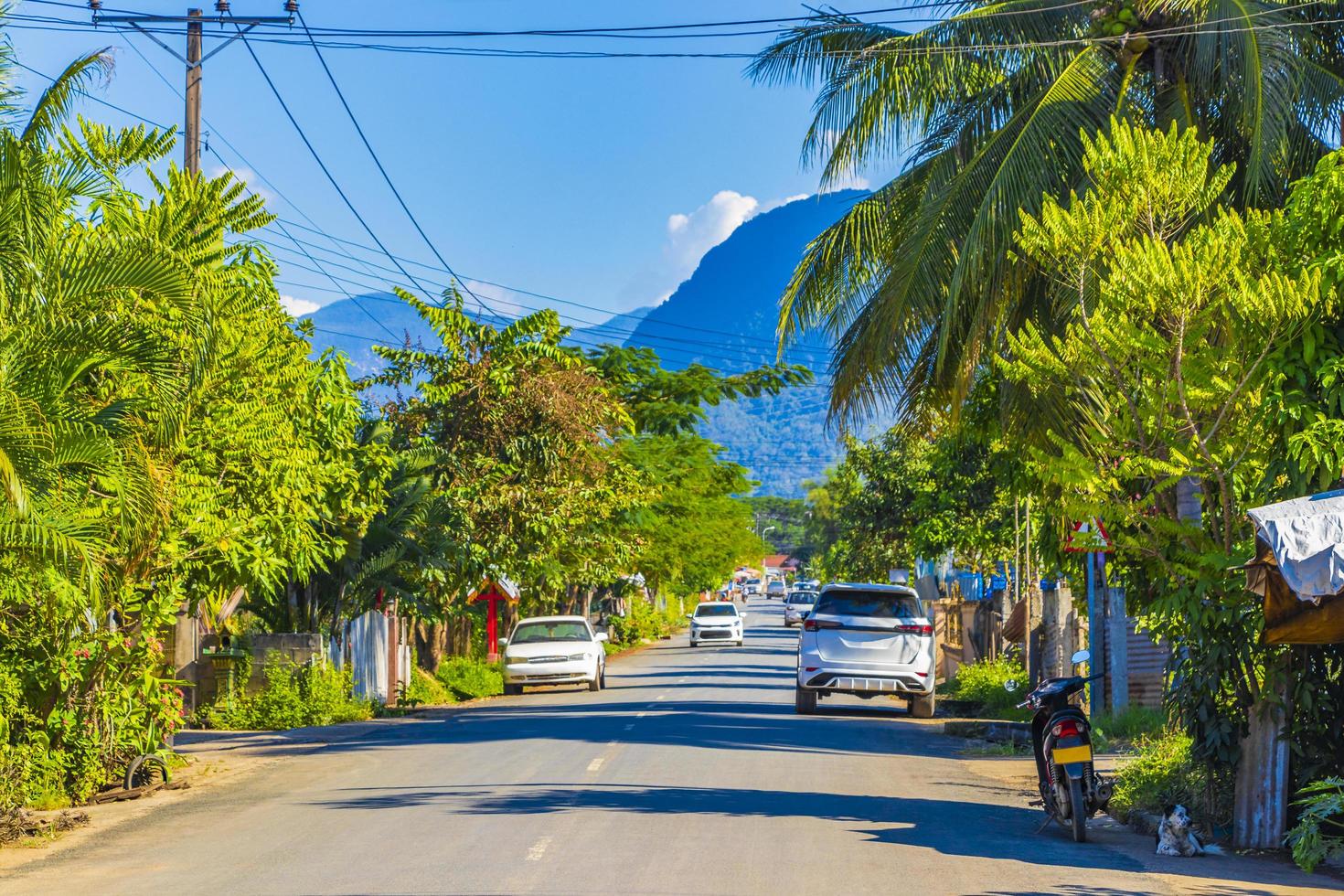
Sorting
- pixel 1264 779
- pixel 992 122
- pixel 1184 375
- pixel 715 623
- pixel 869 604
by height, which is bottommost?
pixel 715 623

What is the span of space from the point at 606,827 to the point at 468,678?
68.4 ft

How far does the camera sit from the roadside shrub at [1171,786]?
10.8 meters

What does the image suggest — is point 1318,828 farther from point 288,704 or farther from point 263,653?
point 263,653

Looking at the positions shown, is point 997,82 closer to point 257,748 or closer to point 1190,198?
point 1190,198

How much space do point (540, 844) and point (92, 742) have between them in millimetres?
5344

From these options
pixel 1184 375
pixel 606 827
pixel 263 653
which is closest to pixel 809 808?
pixel 606 827

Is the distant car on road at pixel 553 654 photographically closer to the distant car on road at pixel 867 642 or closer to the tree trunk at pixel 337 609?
the tree trunk at pixel 337 609

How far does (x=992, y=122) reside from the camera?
1859 cm

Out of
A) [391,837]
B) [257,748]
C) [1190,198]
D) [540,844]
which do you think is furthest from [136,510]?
[1190,198]

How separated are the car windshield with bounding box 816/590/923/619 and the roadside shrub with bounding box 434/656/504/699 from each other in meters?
10.1

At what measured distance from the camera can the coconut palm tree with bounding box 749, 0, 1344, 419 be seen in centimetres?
1593

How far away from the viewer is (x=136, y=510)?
12.1m

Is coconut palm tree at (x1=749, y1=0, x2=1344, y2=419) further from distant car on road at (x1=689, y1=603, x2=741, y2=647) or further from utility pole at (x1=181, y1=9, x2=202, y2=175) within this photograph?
distant car on road at (x1=689, y1=603, x2=741, y2=647)

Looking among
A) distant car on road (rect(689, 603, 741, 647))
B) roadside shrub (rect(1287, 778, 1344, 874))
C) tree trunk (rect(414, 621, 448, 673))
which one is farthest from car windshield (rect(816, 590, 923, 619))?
distant car on road (rect(689, 603, 741, 647))
